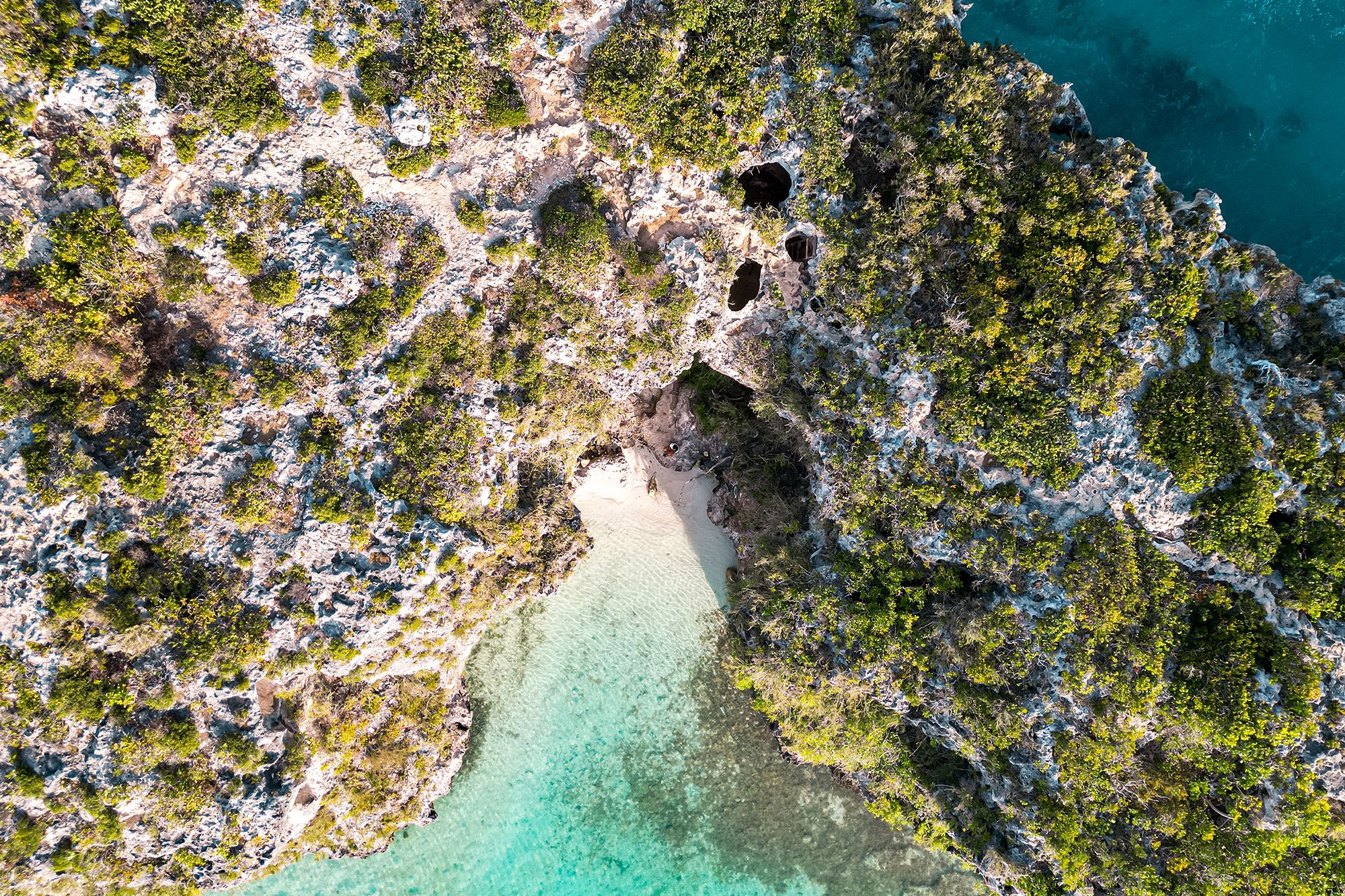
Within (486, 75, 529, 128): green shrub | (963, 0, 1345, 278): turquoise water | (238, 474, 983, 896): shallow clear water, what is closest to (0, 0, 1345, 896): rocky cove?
(486, 75, 529, 128): green shrub

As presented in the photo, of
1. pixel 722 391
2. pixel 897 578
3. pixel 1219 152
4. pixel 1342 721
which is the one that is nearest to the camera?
pixel 1342 721

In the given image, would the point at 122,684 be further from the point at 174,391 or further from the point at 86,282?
the point at 86,282

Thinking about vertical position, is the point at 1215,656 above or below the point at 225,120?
below

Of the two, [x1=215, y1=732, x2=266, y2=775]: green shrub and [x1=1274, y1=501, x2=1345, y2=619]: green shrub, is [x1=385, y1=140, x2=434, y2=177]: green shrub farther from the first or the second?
[x1=1274, y1=501, x2=1345, y2=619]: green shrub

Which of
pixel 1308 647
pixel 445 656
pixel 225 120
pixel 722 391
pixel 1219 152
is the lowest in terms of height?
pixel 445 656

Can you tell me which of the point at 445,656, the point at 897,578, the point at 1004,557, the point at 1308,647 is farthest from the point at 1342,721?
the point at 445,656

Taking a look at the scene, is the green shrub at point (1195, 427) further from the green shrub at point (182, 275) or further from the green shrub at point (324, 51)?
the green shrub at point (182, 275)

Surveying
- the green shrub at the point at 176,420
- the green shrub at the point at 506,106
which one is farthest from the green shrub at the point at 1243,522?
the green shrub at the point at 176,420
